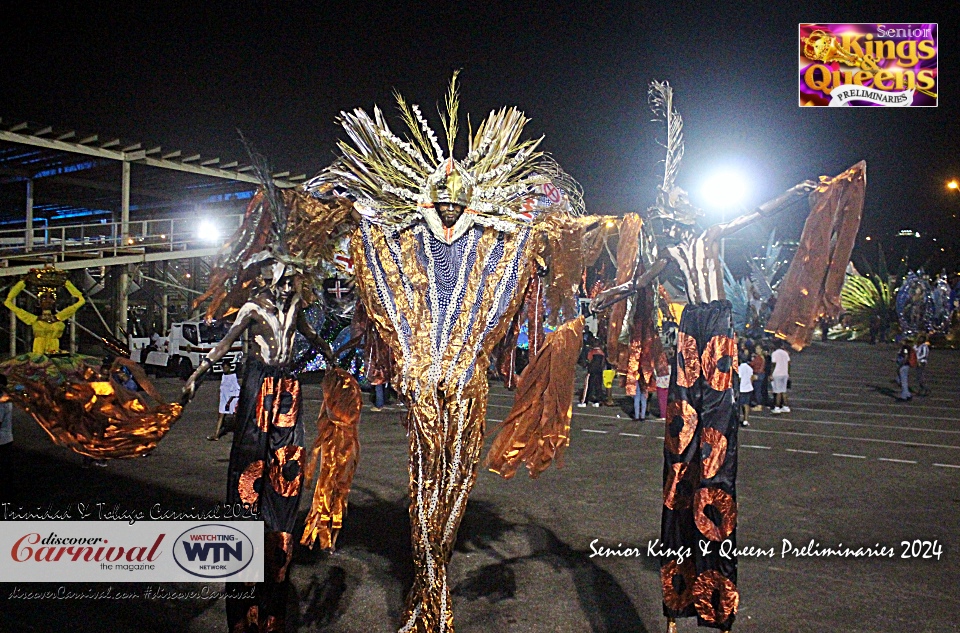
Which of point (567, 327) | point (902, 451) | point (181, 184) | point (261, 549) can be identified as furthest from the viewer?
point (181, 184)

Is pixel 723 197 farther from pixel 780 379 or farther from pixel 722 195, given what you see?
pixel 780 379

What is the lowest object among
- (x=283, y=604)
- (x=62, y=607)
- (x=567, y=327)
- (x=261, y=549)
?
(x=62, y=607)

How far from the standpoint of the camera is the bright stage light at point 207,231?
24266 millimetres

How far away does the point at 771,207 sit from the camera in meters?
4.34

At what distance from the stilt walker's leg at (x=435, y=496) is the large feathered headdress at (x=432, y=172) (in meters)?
1.04

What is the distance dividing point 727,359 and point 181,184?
2635 cm

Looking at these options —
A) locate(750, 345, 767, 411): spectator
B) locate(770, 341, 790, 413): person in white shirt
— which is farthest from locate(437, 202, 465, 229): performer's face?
locate(770, 341, 790, 413): person in white shirt

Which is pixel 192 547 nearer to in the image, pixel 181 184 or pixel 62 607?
pixel 62 607

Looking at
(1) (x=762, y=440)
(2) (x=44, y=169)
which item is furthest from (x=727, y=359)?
(2) (x=44, y=169)

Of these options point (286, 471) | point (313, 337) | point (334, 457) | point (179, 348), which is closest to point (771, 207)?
point (313, 337)

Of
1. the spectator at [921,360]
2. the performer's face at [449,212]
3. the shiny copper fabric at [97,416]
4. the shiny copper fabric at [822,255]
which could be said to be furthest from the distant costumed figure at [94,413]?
the spectator at [921,360]

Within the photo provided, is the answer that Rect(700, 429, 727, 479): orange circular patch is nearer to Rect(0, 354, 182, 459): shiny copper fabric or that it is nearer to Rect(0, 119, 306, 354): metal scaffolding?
Rect(0, 354, 182, 459): shiny copper fabric

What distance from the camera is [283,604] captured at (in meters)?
4.01

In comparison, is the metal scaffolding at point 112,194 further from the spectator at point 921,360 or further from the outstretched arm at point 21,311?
the spectator at point 921,360
